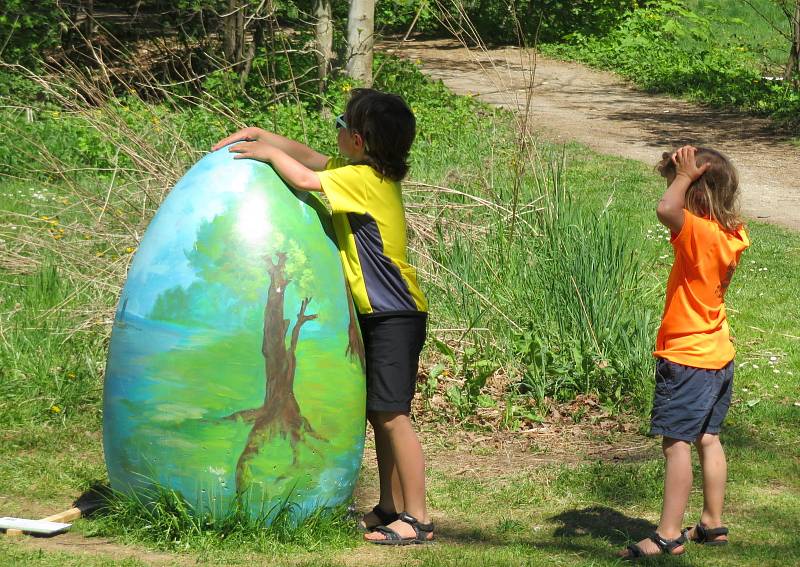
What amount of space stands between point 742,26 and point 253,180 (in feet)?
75.2

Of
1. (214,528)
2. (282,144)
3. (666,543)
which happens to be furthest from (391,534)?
(282,144)

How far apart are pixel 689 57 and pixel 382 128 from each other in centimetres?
1754

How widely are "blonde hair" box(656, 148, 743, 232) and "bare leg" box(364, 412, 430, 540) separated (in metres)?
1.36

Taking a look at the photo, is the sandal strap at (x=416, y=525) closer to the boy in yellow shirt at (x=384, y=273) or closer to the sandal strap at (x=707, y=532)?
the boy in yellow shirt at (x=384, y=273)

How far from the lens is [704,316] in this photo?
411 centimetres

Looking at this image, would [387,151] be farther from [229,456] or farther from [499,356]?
[499,356]

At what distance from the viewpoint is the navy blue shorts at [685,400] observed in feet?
13.3

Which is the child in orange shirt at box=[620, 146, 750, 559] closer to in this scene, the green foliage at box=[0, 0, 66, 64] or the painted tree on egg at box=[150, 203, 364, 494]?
the painted tree on egg at box=[150, 203, 364, 494]

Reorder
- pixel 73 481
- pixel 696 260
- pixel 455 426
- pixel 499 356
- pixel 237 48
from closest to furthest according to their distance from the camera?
pixel 696 260 < pixel 73 481 < pixel 455 426 < pixel 499 356 < pixel 237 48

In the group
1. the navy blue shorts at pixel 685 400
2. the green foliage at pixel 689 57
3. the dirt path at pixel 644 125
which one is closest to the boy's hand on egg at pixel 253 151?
the navy blue shorts at pixel 685 400

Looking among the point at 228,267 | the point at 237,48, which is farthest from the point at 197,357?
the point at 237,48

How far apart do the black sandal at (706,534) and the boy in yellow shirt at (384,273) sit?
1048 mm

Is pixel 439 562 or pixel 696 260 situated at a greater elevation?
pixel 696 260

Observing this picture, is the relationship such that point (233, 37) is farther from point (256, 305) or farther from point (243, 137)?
point (256, 305)
